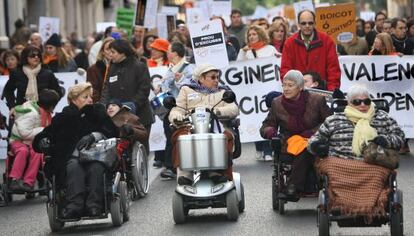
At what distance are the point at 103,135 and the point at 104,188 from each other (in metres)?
0.66

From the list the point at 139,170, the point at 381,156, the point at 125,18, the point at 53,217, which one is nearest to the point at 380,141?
the point at 381,156

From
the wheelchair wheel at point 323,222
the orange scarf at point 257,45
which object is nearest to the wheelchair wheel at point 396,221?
the wheelchair wheel at point 323,222

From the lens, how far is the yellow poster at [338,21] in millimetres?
23312

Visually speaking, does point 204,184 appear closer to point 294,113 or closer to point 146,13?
point 294,113

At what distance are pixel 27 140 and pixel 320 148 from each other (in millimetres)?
4805

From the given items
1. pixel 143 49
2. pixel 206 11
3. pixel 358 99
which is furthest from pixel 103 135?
pixel 206 11

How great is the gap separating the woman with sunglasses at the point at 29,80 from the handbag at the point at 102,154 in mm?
4378

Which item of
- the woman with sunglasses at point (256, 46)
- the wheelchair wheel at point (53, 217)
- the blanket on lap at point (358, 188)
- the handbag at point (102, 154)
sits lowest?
the wheelchair wheel at point (53, 217)

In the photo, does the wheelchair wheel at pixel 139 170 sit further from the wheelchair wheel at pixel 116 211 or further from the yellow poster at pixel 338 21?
the yellow poster at pixel 338 21

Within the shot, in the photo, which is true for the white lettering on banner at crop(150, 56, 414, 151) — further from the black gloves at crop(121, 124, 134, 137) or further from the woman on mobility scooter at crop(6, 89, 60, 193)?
the black gloves at crop(121, 124, 134, 137)

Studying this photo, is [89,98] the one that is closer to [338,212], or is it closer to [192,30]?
[338,212]

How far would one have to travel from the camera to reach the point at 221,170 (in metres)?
13.3

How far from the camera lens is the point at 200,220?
13.5 m

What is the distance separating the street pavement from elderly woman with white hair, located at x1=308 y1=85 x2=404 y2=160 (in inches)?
30.6
